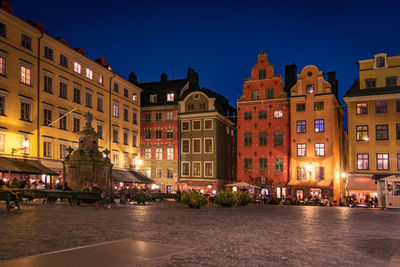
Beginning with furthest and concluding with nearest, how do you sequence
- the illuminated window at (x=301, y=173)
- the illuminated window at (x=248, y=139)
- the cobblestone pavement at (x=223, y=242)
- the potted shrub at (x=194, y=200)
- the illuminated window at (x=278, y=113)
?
the illuminated window at (x=248, y=139), the illuminated window at (x=278, y=113), the illuminated window at (x=301, y=173), the potted shrub at (x=194, y=200), the cobblestone pavement at (x=223, y=242)

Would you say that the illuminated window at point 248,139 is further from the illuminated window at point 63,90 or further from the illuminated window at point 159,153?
the illuminated window at point 63,90

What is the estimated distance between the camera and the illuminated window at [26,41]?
118ft

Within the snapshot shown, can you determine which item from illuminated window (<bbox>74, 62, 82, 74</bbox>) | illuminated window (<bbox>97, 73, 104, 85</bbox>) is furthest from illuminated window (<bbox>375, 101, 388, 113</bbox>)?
illuminated window (<bbox>74, 62, 82, 74</bbox>)

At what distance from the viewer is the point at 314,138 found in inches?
1939

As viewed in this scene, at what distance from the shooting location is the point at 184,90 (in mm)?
60094

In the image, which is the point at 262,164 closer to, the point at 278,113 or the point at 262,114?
the point at 262,114

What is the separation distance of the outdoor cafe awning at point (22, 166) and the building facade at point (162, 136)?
22.3m

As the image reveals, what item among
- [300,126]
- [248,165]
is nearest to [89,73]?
[248,165]

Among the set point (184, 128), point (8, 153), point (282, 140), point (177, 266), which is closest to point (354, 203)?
point (282, 140)

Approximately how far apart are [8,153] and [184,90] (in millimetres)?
30385

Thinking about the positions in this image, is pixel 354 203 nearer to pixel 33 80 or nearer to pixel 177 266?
pixel 33 80

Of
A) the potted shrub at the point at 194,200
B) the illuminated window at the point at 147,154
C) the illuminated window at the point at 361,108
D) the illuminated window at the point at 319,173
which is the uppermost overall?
the illuminated window at the point at 361,108

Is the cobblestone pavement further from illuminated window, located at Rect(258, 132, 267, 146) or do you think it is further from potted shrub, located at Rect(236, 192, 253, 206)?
illuminated window, located at Rect(258, 132, 267, 146)

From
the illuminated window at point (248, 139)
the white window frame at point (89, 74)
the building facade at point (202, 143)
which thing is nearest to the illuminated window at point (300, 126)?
the illuminated window at point (248, 139)
